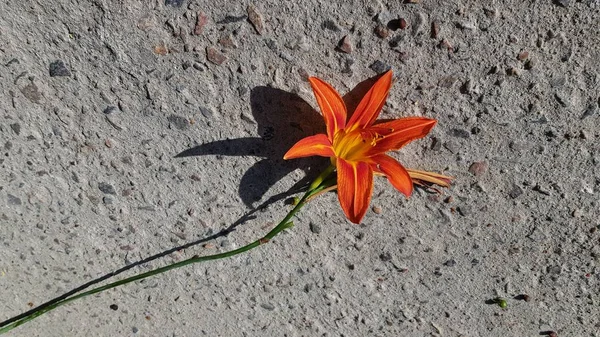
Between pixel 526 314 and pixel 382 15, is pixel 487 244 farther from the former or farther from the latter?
pixel 382 15

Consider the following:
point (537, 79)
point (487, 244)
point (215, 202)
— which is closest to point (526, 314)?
point (487, 244)

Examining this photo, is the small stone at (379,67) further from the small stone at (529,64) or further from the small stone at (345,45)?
the small stone at (529,64)

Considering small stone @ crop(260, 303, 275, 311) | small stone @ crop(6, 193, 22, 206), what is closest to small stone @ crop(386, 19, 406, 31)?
small stone @ crop(260, 303, 275, 311)

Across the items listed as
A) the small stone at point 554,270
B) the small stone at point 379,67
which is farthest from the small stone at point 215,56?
the small stone at point 554,270

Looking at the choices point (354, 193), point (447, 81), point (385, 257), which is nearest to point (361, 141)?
point (354, 193)

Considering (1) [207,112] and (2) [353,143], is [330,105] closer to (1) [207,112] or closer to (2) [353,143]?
(2) [353,143]

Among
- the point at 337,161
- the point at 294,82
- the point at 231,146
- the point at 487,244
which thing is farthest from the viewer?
the point at 487,244

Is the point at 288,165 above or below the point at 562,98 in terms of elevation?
above

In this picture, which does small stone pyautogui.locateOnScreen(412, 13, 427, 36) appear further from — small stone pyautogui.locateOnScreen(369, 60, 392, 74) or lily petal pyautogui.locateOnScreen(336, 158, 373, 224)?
lily petal pyautogui.locateOnScreen(336, 158, 373, 224)
